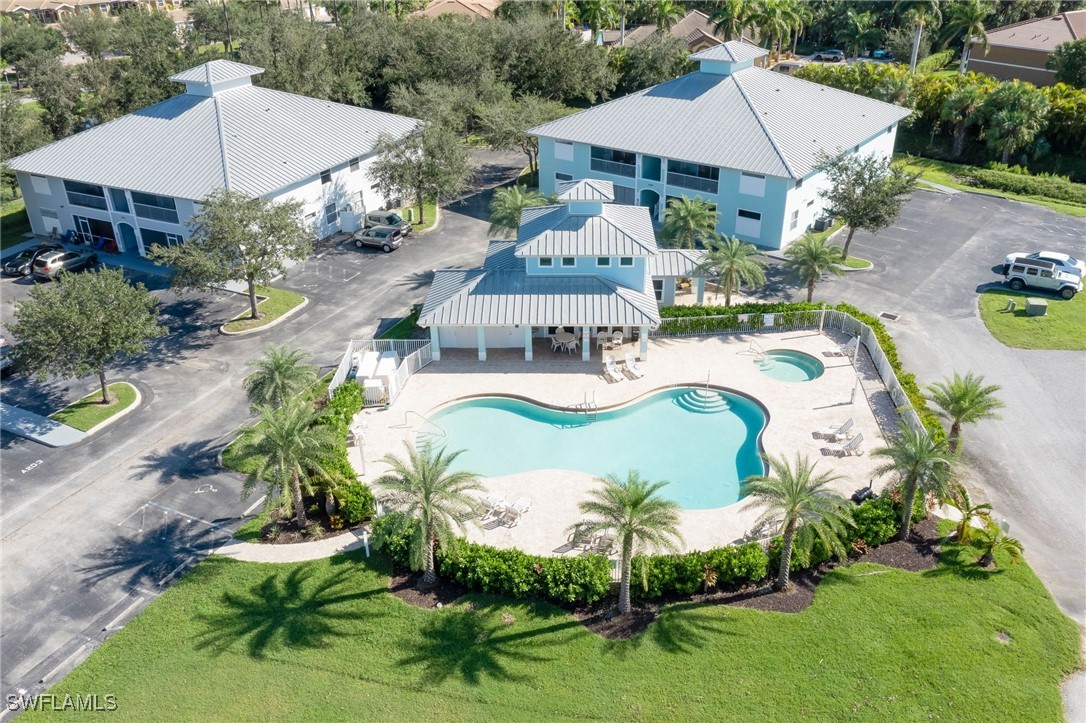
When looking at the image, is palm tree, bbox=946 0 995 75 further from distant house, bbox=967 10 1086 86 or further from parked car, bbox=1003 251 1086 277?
parked car, bbox=1003 251 1086 277

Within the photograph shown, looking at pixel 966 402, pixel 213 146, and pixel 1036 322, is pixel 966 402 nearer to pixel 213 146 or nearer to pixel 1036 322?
pixel 1036 322

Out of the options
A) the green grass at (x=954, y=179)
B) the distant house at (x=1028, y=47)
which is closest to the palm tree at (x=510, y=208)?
the green grass at (x=954, y=179)

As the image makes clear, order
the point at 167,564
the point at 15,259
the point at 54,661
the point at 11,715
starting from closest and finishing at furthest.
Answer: the point at 11,715 → the point at 54,661 → the point at 167,564 → the point at 15,259

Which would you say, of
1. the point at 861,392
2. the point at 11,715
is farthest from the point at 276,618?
the point at 861,392

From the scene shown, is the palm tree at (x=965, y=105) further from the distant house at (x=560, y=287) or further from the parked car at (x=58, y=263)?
the parked car at (x=58, y=263)

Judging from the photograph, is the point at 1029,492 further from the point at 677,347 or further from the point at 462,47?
the point at 462,47

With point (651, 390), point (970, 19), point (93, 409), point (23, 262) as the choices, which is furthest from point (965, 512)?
point (970, 19)
